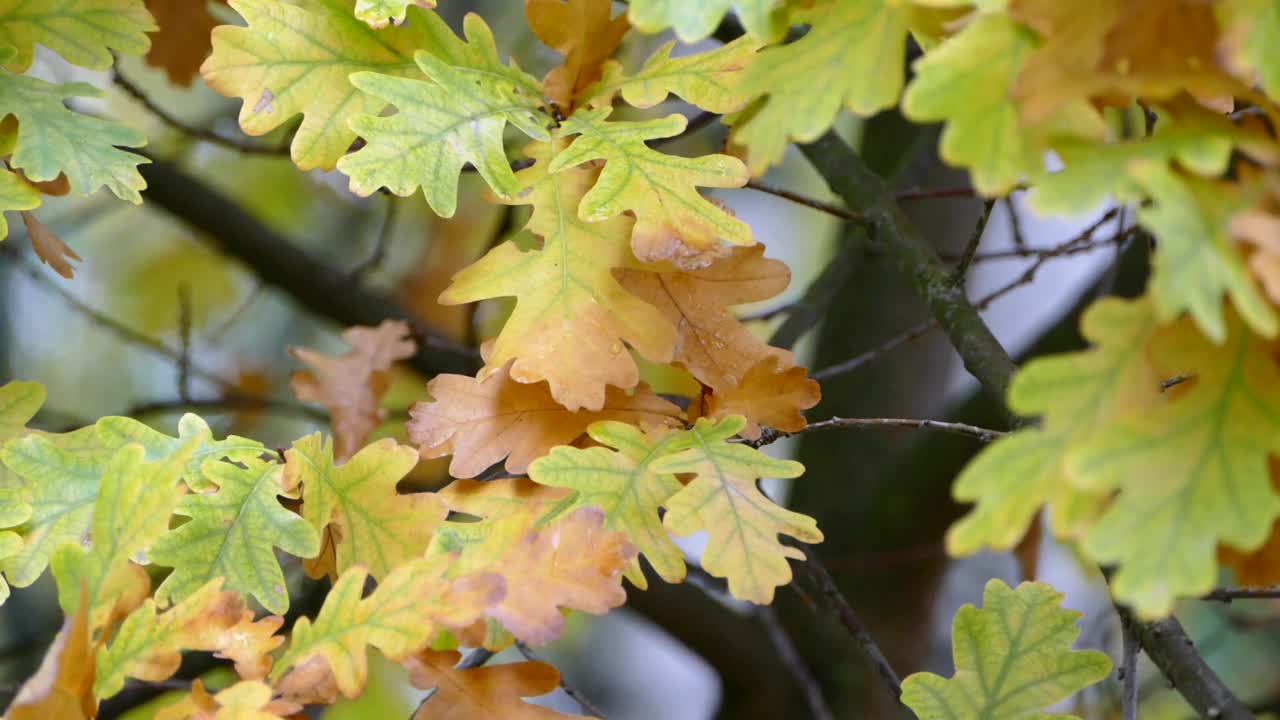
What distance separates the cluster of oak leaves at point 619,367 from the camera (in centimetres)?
48

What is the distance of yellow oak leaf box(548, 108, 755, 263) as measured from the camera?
29.6 inches

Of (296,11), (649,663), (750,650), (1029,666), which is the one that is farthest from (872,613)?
(649,663)

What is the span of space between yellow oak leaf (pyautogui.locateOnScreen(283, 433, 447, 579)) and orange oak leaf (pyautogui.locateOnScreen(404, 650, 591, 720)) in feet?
0.32

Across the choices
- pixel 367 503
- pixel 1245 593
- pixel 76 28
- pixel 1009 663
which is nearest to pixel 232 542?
pixel 367 503

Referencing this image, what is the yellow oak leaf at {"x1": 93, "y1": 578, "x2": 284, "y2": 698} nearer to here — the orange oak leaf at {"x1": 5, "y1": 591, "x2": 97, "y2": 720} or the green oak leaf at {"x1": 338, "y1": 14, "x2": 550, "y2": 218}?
the orange oak leaf at {"x1": 5, "y1": 591, "x2": 97, "y2": 720}

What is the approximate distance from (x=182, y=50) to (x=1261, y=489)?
1.18 m

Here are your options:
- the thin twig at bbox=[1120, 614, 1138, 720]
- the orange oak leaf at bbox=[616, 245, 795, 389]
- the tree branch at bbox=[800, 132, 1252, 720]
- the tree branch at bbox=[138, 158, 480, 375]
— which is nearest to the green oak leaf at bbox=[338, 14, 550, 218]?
the orange oak leaf at bbox=[616, 245, 795, 389]

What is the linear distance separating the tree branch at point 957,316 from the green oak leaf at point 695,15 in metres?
0.35

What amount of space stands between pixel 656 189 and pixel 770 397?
0.57 ft

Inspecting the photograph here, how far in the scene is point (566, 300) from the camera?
0.79 meters

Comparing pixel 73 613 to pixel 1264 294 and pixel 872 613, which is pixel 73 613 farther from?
pixel 872 613

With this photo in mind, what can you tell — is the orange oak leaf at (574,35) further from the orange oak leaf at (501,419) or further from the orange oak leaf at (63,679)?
the orange oak leaf at (63,679)

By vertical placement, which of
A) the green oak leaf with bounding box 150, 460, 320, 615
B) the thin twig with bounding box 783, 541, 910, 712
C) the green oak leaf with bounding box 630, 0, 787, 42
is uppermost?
the green oak leaf with bounding box 630, 0, 787, 42

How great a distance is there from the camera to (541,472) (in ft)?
2.37
